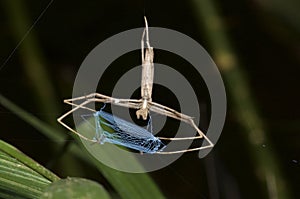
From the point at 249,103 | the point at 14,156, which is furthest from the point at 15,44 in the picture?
the point at 14,156

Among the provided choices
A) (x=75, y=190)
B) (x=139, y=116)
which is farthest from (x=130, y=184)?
(x=75, y=190)

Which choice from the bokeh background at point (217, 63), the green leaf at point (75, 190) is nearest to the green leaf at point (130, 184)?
the green leaf at point (75, 190)

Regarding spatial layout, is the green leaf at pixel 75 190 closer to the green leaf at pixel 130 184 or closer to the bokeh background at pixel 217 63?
the green leaf at pixel 130 184

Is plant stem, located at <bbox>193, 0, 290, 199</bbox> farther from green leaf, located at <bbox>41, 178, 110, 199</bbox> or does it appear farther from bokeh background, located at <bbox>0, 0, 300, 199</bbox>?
green leaf, located at <bbox>41, 178, 110, 199</bbox>

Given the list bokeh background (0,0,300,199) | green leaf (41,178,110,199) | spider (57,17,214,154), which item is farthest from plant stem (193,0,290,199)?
green leaf (41,178,110,199)

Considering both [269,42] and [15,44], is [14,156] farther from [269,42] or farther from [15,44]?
[269,42]

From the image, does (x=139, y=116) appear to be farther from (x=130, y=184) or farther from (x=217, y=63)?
(x=217, y=63)
